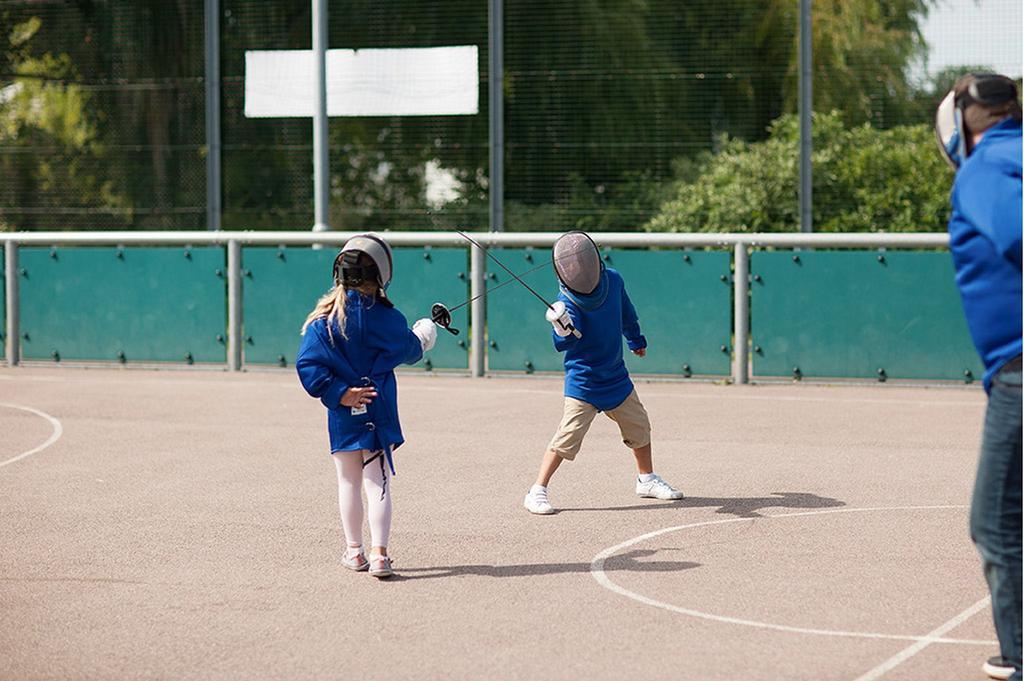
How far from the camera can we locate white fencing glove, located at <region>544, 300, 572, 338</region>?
8.88 meters

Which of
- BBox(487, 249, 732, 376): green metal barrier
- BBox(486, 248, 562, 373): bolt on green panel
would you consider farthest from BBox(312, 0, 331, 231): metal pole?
BBox(487, 249, 732, 376): green metal barrier

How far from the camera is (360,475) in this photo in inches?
302

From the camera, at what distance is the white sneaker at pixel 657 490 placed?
941cm

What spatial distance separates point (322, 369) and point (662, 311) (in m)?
8.93

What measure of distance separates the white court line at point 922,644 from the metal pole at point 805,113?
13802mm

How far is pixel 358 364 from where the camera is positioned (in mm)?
7582

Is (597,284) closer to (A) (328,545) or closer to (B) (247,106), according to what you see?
(A) (328,545)

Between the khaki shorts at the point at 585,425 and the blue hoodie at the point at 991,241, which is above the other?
the blue hoodie at the point at 991,241

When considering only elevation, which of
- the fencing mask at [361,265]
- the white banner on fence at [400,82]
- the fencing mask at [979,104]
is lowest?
the fencing mask at [361,265]

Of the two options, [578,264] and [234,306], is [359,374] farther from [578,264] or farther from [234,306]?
[234,306]

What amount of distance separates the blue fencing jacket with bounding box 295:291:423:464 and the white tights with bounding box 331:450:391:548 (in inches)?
2.8

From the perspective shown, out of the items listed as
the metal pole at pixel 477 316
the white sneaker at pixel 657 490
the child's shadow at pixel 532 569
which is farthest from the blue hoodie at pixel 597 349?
the metal pole at pixel 477 316

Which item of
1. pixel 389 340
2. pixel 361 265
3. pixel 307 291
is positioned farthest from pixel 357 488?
pixel 307 291

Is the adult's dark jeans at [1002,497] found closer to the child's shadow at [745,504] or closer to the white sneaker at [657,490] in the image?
the child's shadow at [745,504]
